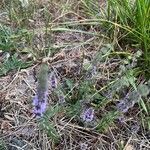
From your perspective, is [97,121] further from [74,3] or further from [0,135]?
[74,3]

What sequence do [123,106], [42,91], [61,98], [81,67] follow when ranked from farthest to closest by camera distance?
[81,67]
[61,98]
[123,106]
[42,91]

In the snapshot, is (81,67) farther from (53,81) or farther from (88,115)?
(88,115)

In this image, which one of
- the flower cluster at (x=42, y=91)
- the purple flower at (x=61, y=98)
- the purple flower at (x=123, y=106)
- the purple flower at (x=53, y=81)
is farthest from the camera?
the purple flower at (x=53, y=81)

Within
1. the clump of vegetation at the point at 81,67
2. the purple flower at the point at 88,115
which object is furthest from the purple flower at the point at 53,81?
the purple flower at the point at 88,115

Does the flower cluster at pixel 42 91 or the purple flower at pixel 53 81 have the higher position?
the flower cluster at pixel 42 91

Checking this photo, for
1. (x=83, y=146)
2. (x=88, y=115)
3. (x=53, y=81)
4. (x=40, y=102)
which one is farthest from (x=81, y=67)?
(x=40, y=102)

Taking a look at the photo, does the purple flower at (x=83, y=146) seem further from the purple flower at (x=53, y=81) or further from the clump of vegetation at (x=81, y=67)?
the purple flower at (x=53, y=81)

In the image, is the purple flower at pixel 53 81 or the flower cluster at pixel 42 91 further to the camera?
the purple flower at pixel 53 81

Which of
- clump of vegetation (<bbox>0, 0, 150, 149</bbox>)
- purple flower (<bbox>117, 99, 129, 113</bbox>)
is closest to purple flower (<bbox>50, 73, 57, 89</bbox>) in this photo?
clump of vegetation (<bbox>0, 0, 150, 149</bbox>)

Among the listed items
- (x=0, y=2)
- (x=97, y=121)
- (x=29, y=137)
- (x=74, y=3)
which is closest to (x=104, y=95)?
(x=97, y=121)
